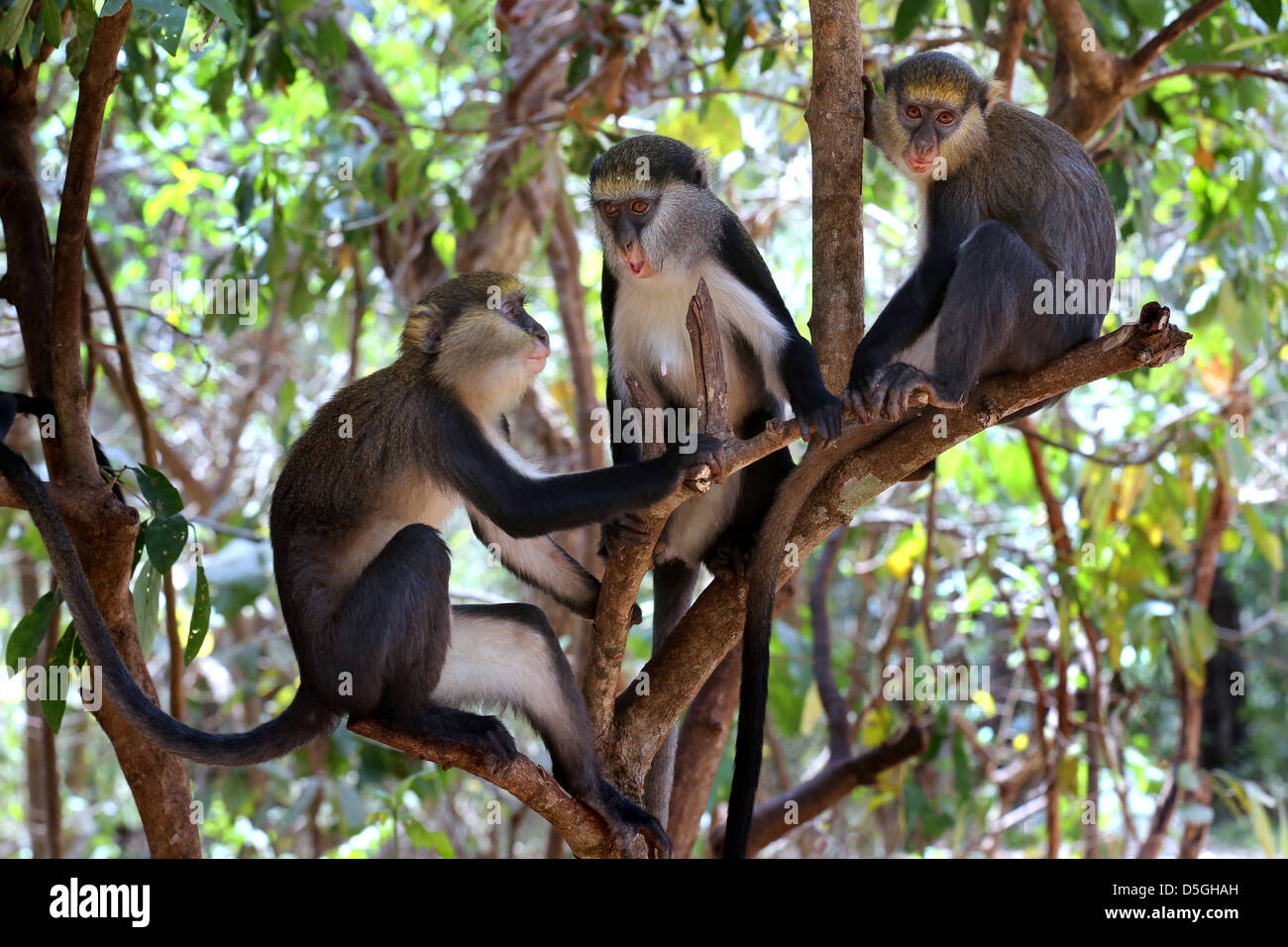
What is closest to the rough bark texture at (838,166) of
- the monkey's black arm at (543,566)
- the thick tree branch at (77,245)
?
the monkey's black arm at (543,566)

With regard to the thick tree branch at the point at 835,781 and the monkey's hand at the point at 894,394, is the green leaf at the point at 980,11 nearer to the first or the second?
the monkey's hand at the point at 894,394

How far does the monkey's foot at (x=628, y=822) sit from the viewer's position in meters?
3.86

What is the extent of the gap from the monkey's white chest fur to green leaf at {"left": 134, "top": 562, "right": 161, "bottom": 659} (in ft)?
5.62

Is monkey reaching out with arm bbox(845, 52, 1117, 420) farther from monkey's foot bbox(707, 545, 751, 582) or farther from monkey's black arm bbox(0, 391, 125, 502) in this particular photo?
monkey's black arm bbox(0, 391, 125, 502)

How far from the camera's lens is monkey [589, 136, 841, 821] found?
4.34m

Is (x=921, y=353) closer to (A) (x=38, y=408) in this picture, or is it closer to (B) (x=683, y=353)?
(B) (x=683, y=353)

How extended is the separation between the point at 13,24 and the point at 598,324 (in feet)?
20.6

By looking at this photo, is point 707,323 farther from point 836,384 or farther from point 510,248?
point 510,248

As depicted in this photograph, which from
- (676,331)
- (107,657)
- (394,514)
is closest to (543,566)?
(394,514)

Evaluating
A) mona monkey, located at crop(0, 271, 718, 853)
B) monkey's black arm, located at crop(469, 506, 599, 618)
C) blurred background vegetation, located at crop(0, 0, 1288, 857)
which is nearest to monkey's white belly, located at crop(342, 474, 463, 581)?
Result: mona monkey, located at crop(0, 271, 718, 853)

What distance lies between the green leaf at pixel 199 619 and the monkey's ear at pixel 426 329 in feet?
3.30

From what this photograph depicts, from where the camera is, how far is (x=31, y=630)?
4.00 meters

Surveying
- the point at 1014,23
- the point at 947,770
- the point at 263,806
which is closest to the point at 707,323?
the point at 1014,23

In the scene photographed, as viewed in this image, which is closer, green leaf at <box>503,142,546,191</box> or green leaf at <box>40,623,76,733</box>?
green leaf at <box>40,623,76,733</box>
